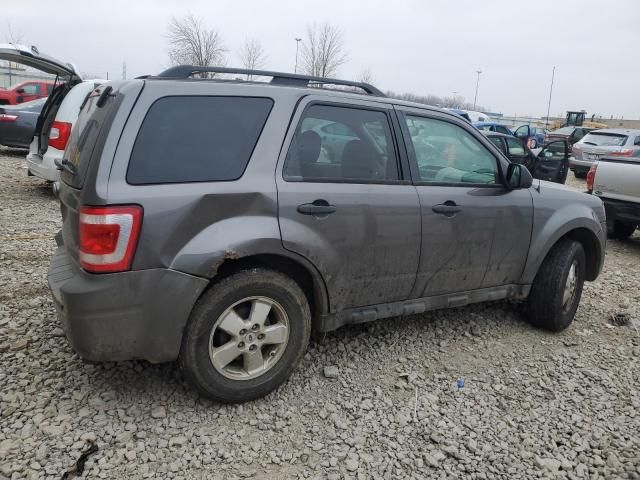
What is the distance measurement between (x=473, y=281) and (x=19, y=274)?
3.90m

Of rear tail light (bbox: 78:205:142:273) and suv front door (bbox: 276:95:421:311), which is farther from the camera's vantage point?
suv front door (bbox: 276:95:421:311)

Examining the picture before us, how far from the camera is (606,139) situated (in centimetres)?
1606

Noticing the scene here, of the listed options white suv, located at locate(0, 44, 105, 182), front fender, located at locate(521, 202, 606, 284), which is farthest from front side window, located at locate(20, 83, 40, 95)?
front fender, located at locate(521, 202, 606, 284)

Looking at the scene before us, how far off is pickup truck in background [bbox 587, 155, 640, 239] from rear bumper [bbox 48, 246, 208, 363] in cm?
647

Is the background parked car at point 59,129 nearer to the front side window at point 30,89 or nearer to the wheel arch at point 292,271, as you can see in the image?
the wheel arch at point 292,271

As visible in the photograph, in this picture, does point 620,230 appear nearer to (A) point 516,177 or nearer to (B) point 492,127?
(A) point 516,177

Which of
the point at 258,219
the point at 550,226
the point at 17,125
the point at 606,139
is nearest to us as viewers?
the point at 258,219

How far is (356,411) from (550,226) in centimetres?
218

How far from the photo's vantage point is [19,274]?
4648 millimetres

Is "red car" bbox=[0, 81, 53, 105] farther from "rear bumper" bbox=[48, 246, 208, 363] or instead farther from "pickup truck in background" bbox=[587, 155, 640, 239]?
"rear bumper" bbox=[48, 246, 208, 363]

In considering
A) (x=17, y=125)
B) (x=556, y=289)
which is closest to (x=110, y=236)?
(x=556, y=289)

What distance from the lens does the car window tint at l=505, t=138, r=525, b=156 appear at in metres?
10.9

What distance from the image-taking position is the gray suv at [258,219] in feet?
8.31

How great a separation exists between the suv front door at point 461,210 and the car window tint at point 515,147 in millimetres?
7543
